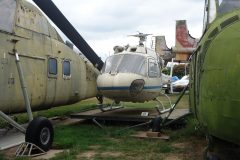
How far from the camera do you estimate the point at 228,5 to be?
4746mm

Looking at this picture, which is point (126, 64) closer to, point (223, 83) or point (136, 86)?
point (136, 86)

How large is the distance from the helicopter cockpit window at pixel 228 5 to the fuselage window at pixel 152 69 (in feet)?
19.8

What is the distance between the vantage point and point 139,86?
405 inches

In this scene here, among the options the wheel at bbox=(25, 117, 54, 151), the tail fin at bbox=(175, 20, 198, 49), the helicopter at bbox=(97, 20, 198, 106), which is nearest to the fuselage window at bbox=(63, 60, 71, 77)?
the helicopter at bbox=(97, 20, 198, 106)

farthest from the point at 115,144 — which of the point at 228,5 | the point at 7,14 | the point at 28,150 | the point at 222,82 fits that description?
the point at 222,82

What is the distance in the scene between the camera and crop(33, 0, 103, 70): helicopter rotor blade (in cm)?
972

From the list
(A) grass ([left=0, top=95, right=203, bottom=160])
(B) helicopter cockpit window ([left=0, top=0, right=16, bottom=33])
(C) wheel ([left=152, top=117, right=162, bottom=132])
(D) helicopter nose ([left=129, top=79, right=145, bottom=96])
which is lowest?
(A) grass ([left=0, top=95, right=203, bottom=160])

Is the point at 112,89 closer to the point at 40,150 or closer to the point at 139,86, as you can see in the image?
the point at 139,86

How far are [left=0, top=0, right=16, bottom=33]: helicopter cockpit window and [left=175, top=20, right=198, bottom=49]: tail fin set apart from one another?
2907cm

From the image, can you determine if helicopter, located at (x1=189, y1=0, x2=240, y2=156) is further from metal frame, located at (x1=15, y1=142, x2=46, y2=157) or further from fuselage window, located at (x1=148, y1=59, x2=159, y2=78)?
fuselage window, located at (x1=148, y1=59, x2=159, y2=78)

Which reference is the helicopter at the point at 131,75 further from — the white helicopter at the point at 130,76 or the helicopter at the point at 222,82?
the helicopter at the point at 222,82

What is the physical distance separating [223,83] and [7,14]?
5858 mm

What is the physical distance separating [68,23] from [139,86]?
8.58ft

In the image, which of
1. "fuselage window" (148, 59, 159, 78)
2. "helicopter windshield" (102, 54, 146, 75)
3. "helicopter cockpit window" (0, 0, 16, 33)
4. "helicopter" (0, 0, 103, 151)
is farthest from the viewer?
"fuselage window" (148, 59, 159, 78)
